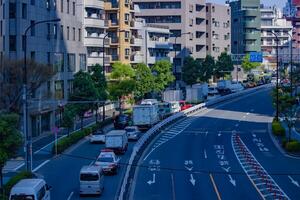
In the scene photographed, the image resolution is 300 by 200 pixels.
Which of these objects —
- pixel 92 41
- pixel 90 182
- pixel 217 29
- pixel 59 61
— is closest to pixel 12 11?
pixel 59 61

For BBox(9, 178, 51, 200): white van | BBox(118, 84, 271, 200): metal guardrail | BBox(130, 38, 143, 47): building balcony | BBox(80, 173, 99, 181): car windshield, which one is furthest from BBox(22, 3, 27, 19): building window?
BBox(130, 38, 143, 47): building balcony

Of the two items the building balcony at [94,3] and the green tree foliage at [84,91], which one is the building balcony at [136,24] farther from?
the green tree foliage at [84,91]

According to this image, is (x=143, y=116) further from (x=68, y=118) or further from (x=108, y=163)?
(x=108, y=163)

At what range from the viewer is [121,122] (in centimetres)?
6694

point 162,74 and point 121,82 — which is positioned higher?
point 162,74

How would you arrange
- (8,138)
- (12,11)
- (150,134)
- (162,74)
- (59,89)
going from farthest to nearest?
1. (162,74)
2. (59,89)
3. (150,134)
4. (12,11)
5. (8,138)

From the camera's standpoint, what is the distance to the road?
119 feet

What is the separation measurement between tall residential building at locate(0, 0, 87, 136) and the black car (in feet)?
21.0

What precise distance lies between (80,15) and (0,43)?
22.1m

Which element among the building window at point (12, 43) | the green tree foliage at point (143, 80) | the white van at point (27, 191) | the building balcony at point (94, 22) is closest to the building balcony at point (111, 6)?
the building balcony at point (94, 22)

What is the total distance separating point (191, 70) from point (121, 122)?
44.5 m

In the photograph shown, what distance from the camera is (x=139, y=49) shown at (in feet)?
342

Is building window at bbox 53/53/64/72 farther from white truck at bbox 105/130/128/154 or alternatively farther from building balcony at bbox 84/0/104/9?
white truck at bbox 105/130/128/154

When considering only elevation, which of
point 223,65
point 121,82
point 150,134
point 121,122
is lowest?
point 150,134
